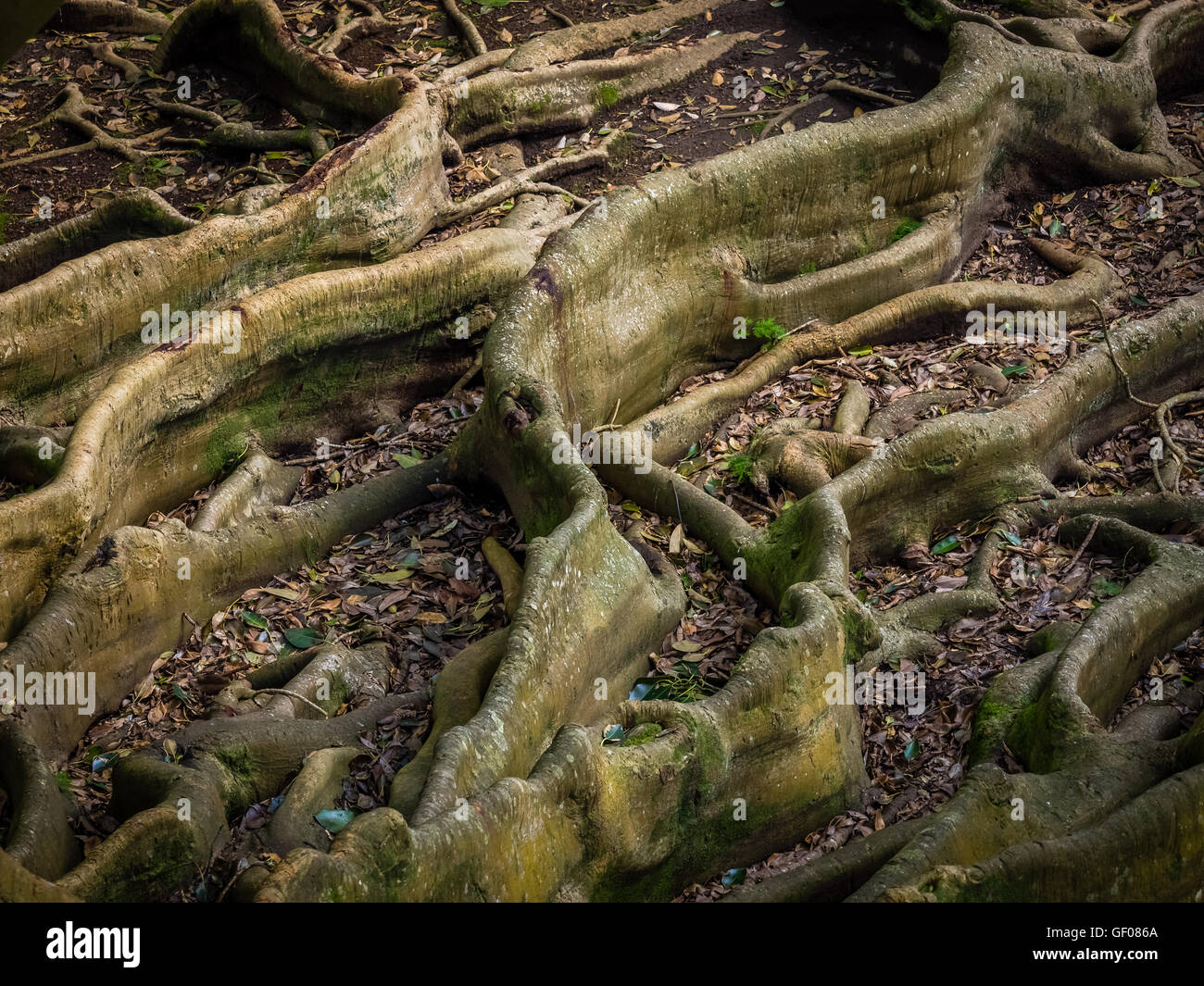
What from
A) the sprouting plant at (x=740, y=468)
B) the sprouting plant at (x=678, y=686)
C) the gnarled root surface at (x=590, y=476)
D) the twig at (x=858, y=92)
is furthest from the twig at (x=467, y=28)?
the sprouting plant at (x=678, y=686)

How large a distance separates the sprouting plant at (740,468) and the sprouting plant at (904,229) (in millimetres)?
2786

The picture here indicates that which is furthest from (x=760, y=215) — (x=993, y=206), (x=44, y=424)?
(x=44, y=424)

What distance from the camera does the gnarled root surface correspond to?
16.4 ft

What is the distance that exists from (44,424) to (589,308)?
133 inches

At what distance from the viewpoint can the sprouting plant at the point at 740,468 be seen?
7547 mm

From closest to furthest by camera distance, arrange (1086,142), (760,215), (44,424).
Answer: (44,424) → (760,215) → (1086,142)

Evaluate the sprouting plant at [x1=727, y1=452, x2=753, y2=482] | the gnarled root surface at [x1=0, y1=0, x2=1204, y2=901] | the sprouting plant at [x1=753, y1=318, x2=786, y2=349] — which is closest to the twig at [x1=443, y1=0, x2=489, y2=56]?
the gnarled root surface at [x1=0, y1=0, x2=1204, y2=901]


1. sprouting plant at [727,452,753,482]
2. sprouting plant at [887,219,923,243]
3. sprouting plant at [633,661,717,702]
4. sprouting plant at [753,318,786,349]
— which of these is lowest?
sprouting plant at [633,661,717,702]

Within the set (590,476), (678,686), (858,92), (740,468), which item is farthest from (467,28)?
(678,686)

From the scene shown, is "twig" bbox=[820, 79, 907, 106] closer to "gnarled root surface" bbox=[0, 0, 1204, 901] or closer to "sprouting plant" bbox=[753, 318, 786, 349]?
"gnarled root surface" bbox=[0, 0, 1204, 901]

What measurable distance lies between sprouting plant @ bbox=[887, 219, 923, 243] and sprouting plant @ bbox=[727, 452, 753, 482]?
9.14 feet

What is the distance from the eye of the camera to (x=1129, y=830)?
4.75 metres

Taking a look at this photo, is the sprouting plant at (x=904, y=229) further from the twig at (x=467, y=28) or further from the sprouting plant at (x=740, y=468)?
the twig at (x=467, y=28)
